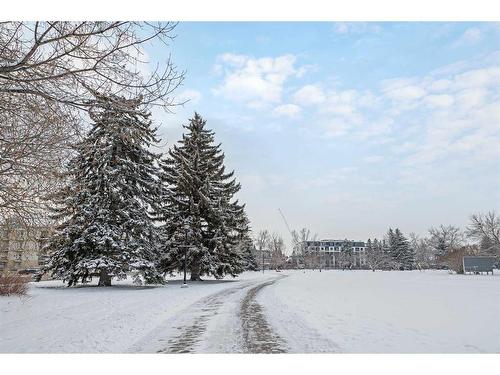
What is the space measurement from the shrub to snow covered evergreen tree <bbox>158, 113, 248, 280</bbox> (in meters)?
11.9

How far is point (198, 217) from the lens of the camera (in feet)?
97.3

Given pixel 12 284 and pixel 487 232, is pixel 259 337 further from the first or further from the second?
pixel 487 232

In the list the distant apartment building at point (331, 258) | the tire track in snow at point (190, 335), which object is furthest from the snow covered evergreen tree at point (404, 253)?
the tire track in snow at point (190, 335)

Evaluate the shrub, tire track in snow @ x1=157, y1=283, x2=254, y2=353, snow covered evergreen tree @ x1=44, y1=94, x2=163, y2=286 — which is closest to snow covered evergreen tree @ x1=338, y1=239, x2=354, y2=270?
snow covered evergreen tree @ x1=44, y1=94, x2=163, y2=286

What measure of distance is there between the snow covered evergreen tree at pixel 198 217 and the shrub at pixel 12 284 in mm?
11900

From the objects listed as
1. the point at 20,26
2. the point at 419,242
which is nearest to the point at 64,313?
the point at 20,26

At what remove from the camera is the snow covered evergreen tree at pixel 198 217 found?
2844 cm

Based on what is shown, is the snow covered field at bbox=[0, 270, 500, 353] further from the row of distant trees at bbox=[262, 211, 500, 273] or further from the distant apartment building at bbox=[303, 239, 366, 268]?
the distant apartment building at bbox=[303, 239, 366, 268]

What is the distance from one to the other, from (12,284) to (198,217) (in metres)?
15.6

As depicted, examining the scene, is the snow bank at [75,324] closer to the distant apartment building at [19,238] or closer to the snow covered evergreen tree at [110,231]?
the distant apartment building at [19,238]

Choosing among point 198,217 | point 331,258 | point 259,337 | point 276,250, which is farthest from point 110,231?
point 331,258

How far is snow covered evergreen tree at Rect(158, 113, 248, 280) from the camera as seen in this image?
28.4 meters

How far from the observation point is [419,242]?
349ft
